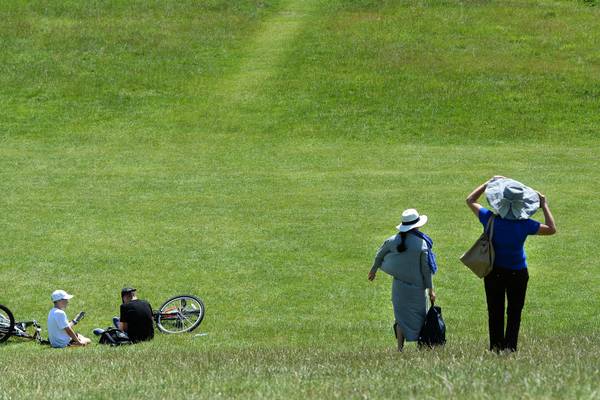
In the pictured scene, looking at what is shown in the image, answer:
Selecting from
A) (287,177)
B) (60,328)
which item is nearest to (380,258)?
(60,328)

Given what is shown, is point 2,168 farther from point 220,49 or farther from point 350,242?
point 220,49

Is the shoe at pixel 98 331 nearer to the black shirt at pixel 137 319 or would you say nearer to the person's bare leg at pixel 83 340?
the person's bare leg at pixel 83 340

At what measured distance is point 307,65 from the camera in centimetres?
4991

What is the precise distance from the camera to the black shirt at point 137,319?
57.2ft

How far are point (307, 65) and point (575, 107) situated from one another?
1377cm

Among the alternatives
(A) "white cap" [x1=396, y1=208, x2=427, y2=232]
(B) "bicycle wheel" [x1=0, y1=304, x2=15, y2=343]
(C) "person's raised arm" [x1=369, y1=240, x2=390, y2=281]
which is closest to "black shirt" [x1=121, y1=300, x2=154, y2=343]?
(B) "bicycle wheel" [x1=0, y1=304, x2=15, y2=343]

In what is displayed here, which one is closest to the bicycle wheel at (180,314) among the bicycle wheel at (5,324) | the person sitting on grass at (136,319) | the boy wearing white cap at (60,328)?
the person sitting on grass at (136,319)

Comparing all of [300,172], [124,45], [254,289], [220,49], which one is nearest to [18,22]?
[124,45]

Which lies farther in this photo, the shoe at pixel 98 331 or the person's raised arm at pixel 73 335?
the shoe at pixel 98 331

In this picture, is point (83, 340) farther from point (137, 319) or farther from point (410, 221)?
point (410, 221)

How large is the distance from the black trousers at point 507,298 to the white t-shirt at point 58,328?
8.47 metres

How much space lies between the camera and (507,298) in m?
11.9

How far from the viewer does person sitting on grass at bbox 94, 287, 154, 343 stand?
17438 millimetres

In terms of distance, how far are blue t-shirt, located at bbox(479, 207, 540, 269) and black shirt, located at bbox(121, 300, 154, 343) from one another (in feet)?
25.4
